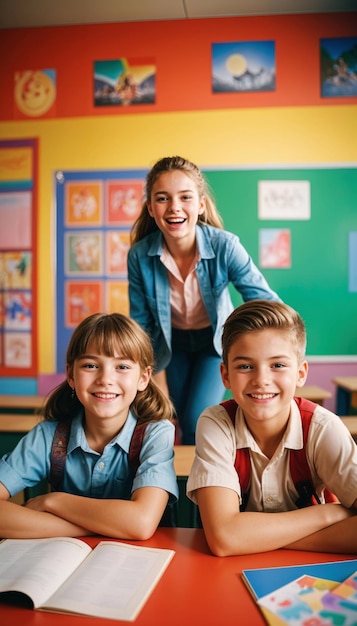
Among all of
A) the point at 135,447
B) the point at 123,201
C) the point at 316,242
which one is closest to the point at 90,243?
the point at 123,201

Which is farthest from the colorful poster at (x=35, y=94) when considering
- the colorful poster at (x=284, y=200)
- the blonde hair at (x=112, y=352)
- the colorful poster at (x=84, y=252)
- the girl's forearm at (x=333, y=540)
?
the girl's forearm at (x=333, y=540)

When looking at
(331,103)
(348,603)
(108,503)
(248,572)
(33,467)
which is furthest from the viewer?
(331,103)

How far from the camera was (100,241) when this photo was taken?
3723mm

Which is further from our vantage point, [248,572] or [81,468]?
[81,468]

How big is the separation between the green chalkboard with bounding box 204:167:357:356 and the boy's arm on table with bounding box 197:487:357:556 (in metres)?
2.70

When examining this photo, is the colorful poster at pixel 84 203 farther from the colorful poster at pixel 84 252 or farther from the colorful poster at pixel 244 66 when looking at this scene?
the colorful poster at pixel 244 66

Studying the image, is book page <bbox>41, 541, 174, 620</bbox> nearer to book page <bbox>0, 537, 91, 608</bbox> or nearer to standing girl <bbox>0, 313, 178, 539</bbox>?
book page <bbox>0, 537, 91, 608</bbox>

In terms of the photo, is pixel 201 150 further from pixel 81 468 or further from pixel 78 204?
pixel 81 468

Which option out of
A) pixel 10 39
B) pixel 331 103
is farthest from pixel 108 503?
pixel 10 39

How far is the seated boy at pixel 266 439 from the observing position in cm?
100

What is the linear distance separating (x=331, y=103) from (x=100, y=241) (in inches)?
72.9

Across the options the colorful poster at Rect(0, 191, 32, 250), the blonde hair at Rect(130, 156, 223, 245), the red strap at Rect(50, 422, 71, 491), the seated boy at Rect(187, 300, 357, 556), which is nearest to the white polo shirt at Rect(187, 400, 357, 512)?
the seated boy at Rect(187, 300, 357, 556)

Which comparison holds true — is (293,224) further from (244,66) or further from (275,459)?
(275,459)

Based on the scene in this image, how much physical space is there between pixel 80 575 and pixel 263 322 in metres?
0.62
